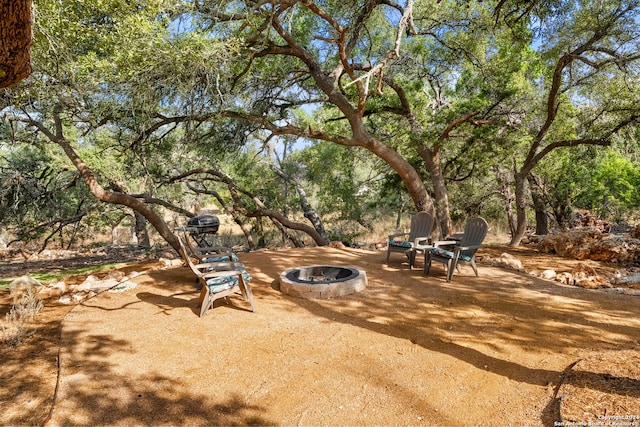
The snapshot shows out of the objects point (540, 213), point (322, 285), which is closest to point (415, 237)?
point (322, 285)

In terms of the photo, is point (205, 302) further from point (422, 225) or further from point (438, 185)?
point (438, 185)

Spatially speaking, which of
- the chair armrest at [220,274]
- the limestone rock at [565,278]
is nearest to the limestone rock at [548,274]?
the limestone rock at [565,278]

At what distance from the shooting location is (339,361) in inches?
107

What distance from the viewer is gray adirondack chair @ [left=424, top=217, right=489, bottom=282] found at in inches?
191

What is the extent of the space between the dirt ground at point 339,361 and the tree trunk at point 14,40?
2.14m

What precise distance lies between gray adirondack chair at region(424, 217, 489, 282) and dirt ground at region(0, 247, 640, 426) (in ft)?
1.72

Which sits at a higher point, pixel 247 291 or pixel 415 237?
pixel 415 237

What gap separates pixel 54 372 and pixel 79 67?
146 inches

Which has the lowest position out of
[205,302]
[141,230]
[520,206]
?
[141,230]

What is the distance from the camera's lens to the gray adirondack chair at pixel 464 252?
486 cm

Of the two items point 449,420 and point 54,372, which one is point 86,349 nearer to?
point 54,372

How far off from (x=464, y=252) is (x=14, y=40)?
534 cm

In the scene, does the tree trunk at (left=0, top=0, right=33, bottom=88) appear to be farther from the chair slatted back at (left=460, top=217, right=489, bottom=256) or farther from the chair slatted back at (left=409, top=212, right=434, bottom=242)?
the chair slatted back at (left=409, top=212, right=434, bottom=242)

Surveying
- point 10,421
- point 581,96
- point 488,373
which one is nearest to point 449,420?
point 488,373
